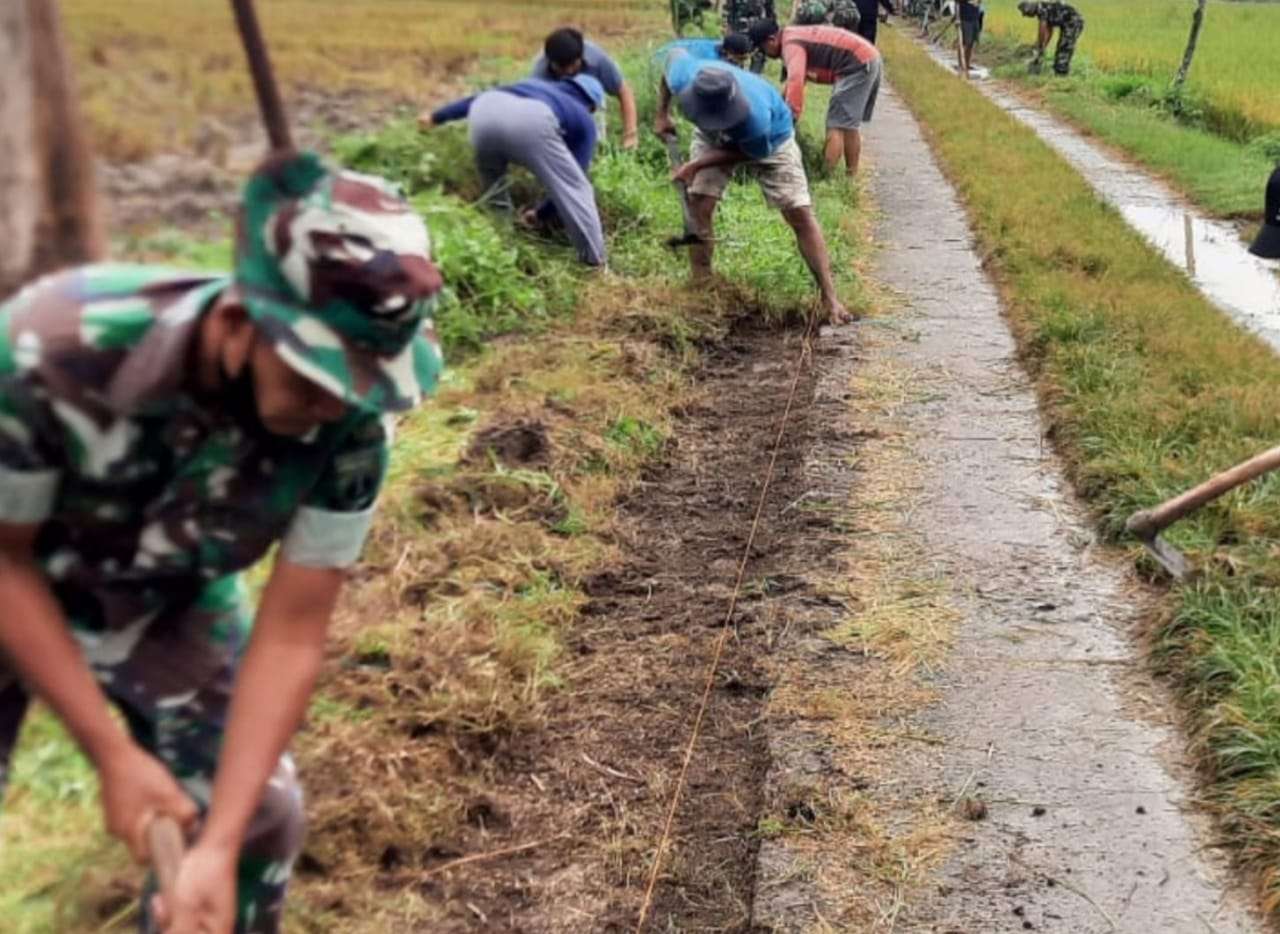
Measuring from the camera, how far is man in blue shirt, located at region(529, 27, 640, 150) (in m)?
5.55

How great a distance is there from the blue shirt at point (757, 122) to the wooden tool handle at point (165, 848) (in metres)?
4.60

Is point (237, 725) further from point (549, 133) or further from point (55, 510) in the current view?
point (549, 133)

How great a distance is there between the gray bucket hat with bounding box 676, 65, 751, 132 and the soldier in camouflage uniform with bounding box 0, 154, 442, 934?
417cm

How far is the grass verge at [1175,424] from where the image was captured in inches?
108

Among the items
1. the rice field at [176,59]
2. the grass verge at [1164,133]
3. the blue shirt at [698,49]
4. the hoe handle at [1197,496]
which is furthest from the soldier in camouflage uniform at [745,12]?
the rice field at [176,59]

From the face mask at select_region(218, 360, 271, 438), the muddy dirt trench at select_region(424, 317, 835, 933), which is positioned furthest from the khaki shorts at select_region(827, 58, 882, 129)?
the face mask at select_region(218, 360, 271, 438)

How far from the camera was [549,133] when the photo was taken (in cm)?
577

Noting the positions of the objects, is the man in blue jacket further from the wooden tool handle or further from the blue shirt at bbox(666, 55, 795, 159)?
the wooden tool handle

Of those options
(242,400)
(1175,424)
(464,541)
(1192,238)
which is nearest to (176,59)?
(242,400)

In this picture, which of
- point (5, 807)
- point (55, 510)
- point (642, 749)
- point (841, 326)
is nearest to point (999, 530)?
point (642, 749)

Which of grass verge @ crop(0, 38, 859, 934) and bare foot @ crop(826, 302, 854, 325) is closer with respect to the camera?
grass verge @ crop(0, 38, 859, 934)

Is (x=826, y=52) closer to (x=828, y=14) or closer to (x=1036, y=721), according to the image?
(x=828, y=14)

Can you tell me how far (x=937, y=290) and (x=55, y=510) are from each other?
18.7 ft

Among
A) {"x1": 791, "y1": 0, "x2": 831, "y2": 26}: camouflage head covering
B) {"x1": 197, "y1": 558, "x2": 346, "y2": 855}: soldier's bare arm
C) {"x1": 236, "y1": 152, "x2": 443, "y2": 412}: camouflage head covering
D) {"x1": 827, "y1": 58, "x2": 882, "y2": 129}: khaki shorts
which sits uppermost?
{"x1": 236, "y1": 152, "x2": 443, "y2": 412}: camouflage head covering
